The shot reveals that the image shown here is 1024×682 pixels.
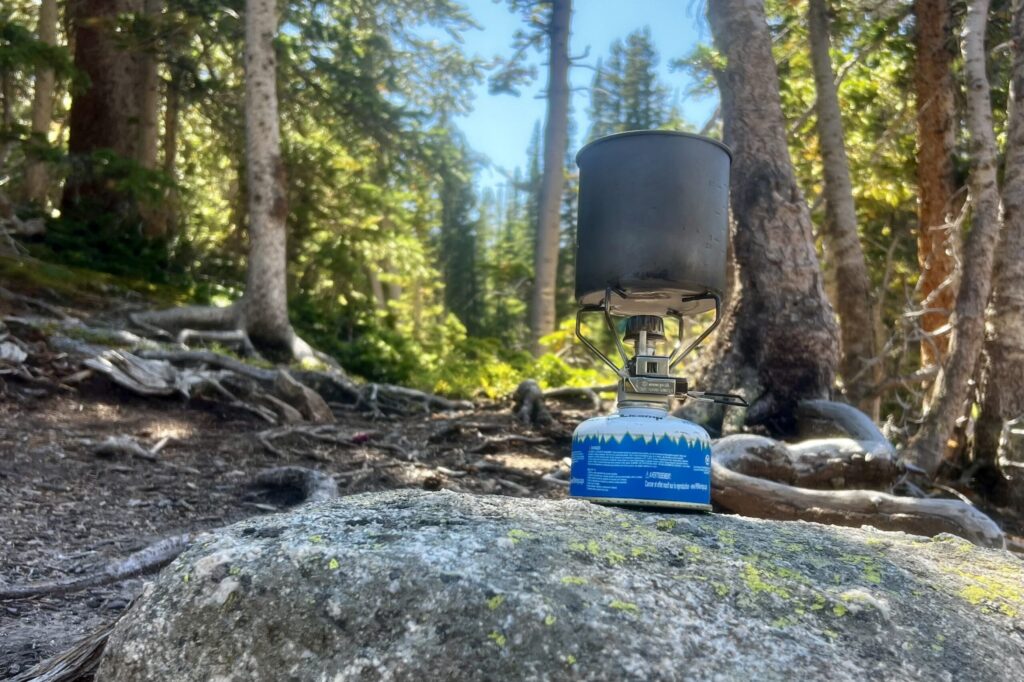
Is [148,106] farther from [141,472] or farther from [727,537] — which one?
[727,537]

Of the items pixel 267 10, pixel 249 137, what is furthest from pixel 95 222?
pixel 267 10

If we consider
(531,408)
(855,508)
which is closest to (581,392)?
(531,408)

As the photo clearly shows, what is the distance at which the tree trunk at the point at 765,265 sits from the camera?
6.34 meters

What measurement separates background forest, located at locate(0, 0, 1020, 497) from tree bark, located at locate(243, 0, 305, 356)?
4 centimetres

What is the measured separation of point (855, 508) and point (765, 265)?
8.18 feet

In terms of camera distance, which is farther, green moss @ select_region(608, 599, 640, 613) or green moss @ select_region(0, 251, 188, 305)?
green moss @ select_region(0, 251, 188, 305)

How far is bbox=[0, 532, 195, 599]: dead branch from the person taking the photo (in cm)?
291

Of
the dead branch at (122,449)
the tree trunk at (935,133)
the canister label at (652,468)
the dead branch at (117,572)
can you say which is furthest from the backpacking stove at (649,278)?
the tree trunk at (935,133)

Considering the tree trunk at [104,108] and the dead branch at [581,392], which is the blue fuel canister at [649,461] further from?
the tree trunk at [104,108]

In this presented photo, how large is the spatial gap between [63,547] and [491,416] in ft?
19.1

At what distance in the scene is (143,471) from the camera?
203 inches

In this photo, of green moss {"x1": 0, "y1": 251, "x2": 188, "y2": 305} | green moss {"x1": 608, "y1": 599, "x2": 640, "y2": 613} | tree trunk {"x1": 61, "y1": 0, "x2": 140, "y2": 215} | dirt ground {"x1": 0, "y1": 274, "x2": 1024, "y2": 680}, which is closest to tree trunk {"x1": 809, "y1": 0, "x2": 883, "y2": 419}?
dirt ground {"x1": 0, "y1": 274, "x2": 1024, "y2": 680}

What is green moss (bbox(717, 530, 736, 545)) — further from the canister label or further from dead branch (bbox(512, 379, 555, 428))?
dead branch (bbox(512, 379, 555, 428))

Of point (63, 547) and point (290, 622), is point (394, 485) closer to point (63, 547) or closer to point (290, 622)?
point (63, 547)
